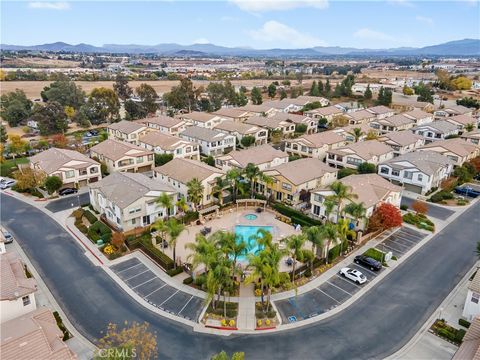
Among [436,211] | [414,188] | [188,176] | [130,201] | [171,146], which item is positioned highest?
[171,146]

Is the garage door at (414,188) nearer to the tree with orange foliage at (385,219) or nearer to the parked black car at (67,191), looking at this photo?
the tree with orange foliage at (385,219)

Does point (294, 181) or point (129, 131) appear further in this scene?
point (129, 131)

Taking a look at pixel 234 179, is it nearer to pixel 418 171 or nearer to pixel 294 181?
pixel 294 181

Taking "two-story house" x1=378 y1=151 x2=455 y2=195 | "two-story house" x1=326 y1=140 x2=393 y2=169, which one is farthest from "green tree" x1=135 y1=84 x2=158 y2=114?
"two-story house" x1=378 y1=151 x2=455 y2=195

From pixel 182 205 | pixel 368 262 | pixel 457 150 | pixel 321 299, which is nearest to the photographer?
pixel 321 299

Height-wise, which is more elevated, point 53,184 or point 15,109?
point 15,109

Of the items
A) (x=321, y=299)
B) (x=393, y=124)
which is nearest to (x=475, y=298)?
(x=321, y=299)

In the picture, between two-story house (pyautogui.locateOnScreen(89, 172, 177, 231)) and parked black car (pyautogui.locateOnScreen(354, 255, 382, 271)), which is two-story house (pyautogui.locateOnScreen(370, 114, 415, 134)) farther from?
two-story house (pyautogui.locateOnScreen(89, 172, 177, 231))

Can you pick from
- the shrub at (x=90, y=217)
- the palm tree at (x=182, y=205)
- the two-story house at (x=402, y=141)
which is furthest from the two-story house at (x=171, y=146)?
the two-story house at (x=402, y=141)
